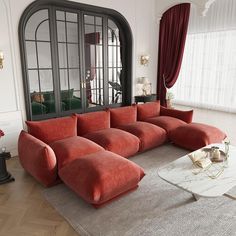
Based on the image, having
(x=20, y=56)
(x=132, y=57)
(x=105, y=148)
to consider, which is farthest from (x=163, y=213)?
(x=132, y=57)

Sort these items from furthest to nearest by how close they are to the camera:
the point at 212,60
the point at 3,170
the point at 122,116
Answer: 1. the point at 212,60
2. the point at 122,116
3. the point at 3,170

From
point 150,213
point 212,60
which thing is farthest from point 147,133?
point 212,60

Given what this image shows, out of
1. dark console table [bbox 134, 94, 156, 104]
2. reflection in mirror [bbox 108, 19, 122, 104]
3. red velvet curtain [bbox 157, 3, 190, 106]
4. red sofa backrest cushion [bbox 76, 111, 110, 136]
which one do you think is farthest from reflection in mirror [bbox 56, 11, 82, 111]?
red velvet curtain [bbox 157, 3, 190, 106]

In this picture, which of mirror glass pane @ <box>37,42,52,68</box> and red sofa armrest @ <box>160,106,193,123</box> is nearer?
mirror glass pane @ <box>37,42,52,68</box>

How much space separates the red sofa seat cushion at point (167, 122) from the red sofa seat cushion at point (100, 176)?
182 centimetres

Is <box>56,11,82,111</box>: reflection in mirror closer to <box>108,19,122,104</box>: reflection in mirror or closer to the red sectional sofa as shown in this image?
<box>108,19,122,104</box>: reflection in mirror

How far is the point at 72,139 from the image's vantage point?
3484 mm

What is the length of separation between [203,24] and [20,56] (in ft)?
14.3

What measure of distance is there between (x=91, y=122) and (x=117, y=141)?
687mm

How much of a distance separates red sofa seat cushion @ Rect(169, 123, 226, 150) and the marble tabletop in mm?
1069

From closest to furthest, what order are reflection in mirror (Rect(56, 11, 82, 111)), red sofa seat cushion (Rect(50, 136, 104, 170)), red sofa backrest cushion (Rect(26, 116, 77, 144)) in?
red sofa seat cushion (Rect(50, 136, 104, 170)) < red sofa backrest cushion (Rect(26, 116, 77, 144)) < reflection in mirror (Rect(56, 11, 82, 111))

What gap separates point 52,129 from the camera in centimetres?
358

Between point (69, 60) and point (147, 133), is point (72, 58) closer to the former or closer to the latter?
point (69, 60)

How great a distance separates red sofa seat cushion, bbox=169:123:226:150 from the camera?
156 inches
